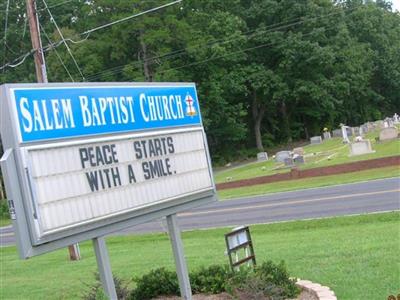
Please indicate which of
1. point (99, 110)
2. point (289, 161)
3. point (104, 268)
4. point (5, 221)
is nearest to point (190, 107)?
point (99, 110)

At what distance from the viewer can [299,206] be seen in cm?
2150

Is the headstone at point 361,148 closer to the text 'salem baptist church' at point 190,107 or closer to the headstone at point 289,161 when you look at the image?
the headstone at point 289,161

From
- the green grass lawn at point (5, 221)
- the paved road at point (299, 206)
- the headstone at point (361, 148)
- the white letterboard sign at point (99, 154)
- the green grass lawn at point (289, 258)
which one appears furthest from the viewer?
the green grass lawn at point (5, 221)

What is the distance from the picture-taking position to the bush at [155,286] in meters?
8.70

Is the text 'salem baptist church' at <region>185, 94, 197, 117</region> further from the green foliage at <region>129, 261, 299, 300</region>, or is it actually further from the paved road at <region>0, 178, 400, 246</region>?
the paved road at <region>0, 178, 400, 246</region>

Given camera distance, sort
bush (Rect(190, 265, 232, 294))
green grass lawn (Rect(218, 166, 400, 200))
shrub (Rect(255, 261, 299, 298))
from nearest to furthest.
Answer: shrub (Rect(255, 261, 299, 298)) < bush (Rect(190, 265, 232, 294)) < green grass lawn (Rect(218, 166, 400, 200))

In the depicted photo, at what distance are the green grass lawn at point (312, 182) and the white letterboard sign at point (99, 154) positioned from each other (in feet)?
64.7

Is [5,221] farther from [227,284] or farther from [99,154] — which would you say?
[99,154]

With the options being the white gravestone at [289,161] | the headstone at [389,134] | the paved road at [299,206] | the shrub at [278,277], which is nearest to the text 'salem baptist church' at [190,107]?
the shrub at [278,277]

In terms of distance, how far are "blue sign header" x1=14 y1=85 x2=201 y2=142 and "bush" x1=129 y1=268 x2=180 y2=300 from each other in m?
2.17

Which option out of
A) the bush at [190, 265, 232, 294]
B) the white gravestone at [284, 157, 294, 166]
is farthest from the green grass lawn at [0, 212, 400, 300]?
the white gravestone at [284, 157, 294, 166]

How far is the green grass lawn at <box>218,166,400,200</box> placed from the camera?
2734cm

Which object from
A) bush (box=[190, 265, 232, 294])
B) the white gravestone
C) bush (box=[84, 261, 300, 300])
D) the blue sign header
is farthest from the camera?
the white gravestone

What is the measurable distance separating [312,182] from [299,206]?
8583mm
